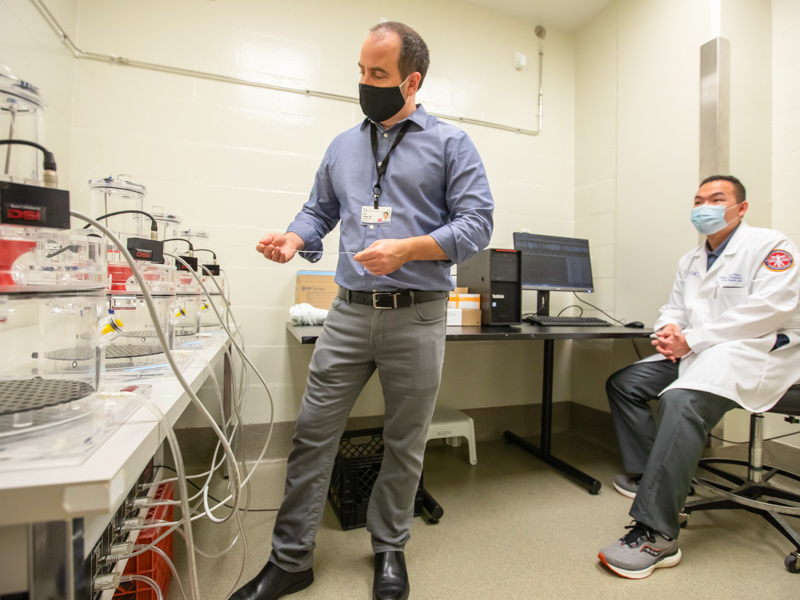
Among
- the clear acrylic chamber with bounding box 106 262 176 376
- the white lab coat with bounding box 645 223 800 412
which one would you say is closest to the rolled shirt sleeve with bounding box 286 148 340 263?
the clear acrylic chamber with bounding box 106 262 176 376

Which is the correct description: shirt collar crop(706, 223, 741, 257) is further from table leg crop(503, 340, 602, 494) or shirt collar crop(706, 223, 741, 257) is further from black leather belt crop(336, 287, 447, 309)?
black leather belt crop(336, 287, 447, 309)

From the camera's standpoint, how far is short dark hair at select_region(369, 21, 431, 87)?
116 centimetres

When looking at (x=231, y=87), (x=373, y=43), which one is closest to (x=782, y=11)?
(x=373, y=43)

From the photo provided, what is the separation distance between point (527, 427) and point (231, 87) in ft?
8.93

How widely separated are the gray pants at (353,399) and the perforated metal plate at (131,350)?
0.43 meters

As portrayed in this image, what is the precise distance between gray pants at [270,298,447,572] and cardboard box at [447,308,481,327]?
81 cm

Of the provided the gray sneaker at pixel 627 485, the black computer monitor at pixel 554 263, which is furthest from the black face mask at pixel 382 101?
the gray sneaker at pixel 627 485

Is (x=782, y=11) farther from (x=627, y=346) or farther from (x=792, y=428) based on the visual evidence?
(x=792, y=428)

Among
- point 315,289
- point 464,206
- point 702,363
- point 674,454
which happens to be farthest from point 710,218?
point 315,289

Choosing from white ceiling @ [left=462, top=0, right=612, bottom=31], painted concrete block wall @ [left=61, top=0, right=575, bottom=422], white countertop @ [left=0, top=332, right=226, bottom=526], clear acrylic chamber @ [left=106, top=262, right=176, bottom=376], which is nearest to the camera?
white countertop @ [left=0, top=332, right=226, bottom=526]

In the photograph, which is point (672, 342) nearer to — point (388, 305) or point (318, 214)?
point (388, 305)

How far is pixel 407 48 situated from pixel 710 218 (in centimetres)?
160

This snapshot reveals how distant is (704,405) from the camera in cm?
149

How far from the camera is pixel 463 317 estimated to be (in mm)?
2072
